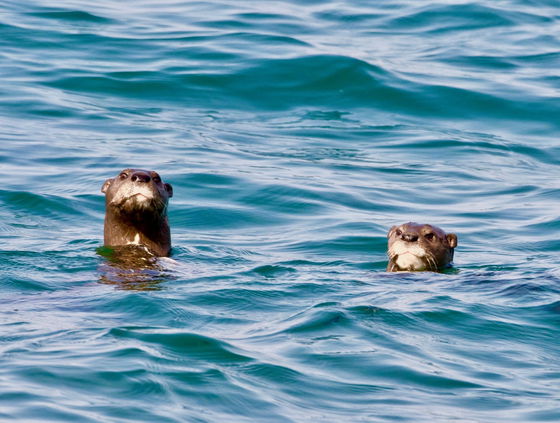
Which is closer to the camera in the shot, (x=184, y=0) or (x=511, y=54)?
(x=511, y=54)

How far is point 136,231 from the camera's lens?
37.6 feet

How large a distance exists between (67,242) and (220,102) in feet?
24.7

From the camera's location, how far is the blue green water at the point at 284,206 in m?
7.68

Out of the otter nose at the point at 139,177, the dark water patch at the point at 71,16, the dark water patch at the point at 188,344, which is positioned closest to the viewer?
the dark water patch at the point at 188,344

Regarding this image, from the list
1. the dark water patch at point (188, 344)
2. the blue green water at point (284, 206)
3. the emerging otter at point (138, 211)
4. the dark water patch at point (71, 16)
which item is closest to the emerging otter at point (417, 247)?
the blue green water at point (284, 206)

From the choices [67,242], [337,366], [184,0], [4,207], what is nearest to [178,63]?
[184,0]

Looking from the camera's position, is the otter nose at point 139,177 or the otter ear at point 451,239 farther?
the otter ear at point 451,239

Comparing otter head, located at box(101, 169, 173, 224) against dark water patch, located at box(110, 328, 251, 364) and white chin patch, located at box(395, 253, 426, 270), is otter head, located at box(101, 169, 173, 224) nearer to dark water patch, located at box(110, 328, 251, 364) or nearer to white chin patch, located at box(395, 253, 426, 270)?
white chin patch, located at box(395, 253, 426, 270)

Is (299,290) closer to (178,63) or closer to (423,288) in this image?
(423,288)

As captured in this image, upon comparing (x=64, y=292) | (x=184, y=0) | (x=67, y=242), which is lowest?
(x=64, y=292)

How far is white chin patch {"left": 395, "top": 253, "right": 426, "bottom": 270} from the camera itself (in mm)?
11227

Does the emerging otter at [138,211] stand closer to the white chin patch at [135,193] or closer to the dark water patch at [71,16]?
the white chin patch at [135,193]

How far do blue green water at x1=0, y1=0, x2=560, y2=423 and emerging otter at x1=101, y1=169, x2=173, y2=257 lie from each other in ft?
1.24

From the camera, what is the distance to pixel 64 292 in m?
9.89
